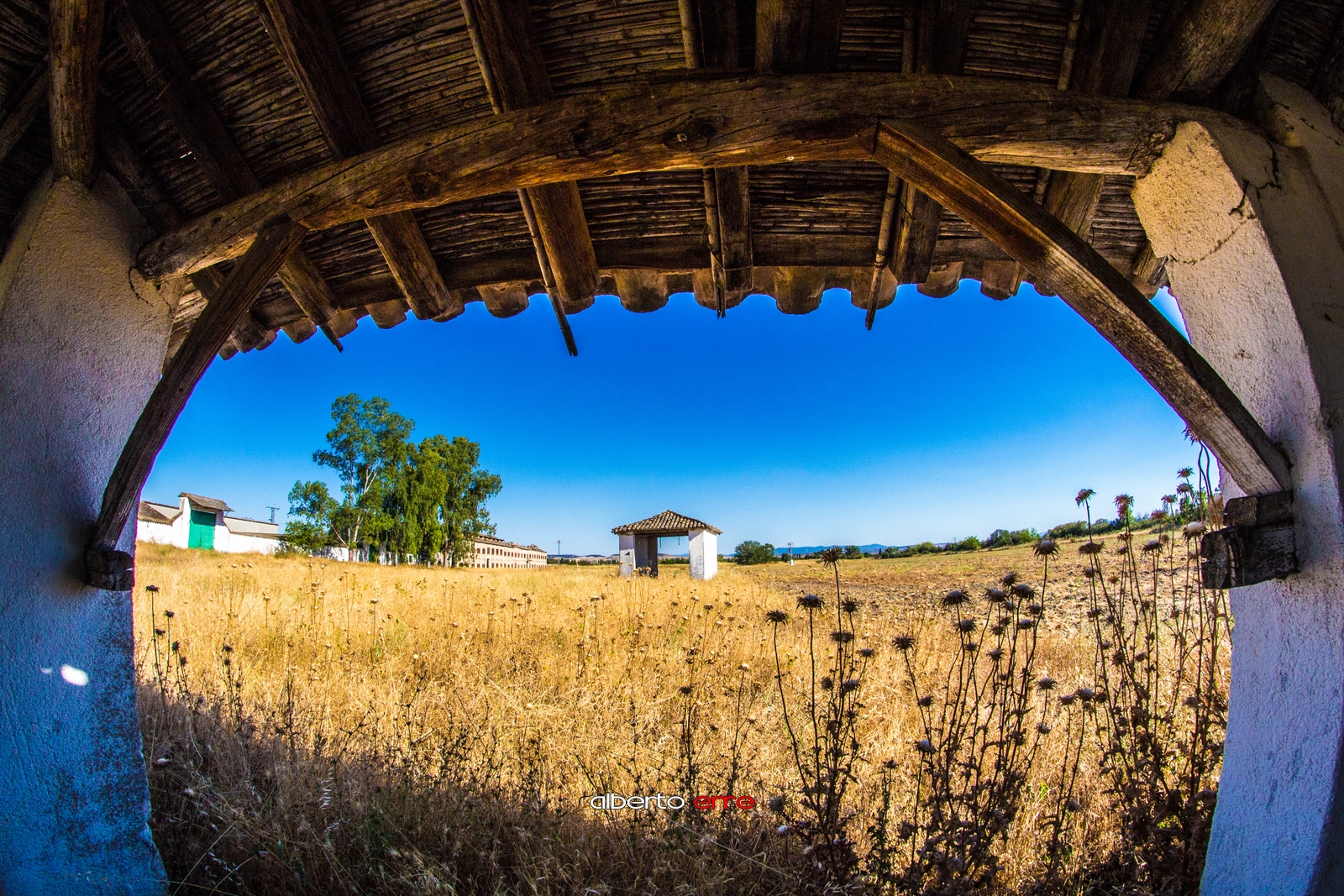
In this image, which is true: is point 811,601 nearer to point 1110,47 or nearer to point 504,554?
point 1110,47

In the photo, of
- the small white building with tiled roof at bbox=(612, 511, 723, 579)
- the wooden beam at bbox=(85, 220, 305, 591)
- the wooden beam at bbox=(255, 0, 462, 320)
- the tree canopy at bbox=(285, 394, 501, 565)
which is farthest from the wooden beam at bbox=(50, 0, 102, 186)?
the tree canopy at bbox=(285, 394, 501, 565)

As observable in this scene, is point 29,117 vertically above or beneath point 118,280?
above

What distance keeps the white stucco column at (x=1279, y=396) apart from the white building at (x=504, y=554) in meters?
39.8

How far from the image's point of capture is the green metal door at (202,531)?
36875mm

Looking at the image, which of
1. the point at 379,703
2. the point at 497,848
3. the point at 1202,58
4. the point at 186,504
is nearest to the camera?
the point at 1202,58

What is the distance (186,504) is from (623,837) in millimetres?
46655

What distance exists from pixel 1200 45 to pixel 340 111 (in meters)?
3.57

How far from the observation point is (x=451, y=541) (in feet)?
126

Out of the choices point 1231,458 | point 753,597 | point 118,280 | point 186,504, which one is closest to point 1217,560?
point 1231,458

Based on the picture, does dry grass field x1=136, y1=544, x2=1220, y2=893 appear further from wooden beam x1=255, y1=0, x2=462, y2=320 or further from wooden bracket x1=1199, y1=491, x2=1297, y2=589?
wooden beam x1=255, y1=0, x2=462, y2=320

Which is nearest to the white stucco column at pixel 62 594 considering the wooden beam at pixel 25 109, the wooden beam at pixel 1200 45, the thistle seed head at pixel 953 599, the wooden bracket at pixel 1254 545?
the wooden beam at pixel 25 109

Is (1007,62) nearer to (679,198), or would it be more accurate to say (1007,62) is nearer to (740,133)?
(740,133)

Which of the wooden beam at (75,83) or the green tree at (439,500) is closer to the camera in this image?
the wooden beam at (75,83)

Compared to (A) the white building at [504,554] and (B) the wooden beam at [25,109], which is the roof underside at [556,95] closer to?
(B) the wooden beam at [25,109]
